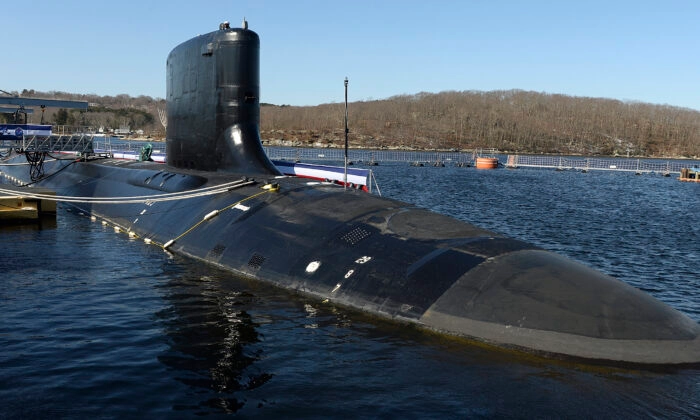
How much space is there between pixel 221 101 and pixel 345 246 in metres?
10.4

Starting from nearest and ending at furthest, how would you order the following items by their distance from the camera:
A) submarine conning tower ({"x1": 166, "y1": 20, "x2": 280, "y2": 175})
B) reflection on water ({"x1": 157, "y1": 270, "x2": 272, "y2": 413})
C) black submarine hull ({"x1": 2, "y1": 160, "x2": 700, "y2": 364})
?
reflection on water ({"x1": 157, "y1": 270, "x2": 272, "y2": 413}) < black submarine hull ({"x1": 2, "y1": 160, "x2": 700, "y2": 364}) < submarine conning tower ({"x1": 166, "y1": 20, "x2": 280, "y2": 175})

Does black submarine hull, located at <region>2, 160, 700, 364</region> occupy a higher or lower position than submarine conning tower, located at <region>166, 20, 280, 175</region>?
lower

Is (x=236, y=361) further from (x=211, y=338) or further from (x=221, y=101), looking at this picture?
(x=221, y=101)

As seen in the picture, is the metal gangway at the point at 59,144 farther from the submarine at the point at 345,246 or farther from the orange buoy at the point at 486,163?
the orange buoy at the point at 486,163

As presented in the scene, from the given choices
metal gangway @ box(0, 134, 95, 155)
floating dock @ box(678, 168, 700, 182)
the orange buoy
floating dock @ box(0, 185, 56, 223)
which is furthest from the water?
the orange buoy

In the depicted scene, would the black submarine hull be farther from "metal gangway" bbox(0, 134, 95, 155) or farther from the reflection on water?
"metal gangway" bbox(0, 134, 95, 155)

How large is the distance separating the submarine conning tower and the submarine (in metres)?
0.04

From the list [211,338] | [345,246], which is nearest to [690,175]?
[345,246]

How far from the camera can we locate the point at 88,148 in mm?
38031

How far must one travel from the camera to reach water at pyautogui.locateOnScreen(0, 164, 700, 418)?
352 inches

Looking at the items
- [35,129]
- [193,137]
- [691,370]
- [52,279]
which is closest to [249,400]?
[691,370]

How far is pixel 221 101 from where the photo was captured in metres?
22.3

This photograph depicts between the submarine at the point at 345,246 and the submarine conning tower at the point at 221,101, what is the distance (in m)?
0.04

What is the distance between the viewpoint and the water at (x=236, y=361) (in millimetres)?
8953
